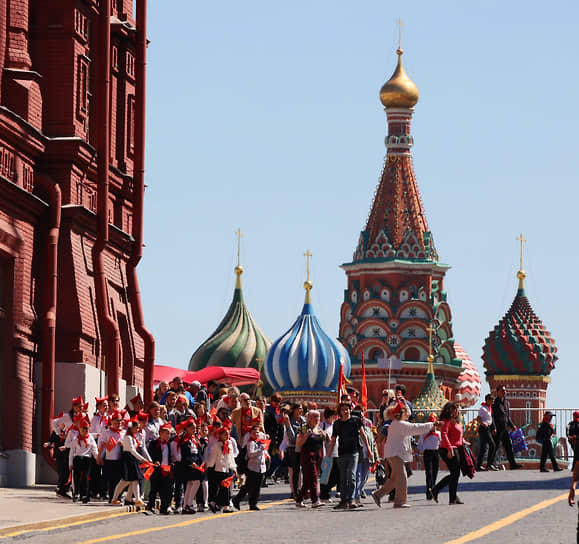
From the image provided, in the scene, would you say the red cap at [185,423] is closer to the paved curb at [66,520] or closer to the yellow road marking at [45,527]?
the paved curb at [66,520]

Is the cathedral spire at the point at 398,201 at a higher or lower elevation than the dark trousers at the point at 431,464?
higher

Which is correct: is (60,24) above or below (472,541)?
above

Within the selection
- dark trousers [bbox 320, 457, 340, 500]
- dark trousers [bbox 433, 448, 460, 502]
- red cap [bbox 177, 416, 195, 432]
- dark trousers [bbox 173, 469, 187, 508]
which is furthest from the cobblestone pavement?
red cap [bbox 177, 416, 195, 432]

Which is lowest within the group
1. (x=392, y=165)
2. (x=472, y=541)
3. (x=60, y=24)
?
(x=472, y=541)

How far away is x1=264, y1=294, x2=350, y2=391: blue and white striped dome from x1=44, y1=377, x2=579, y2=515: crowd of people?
2865 inches

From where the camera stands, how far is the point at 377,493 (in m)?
27.1

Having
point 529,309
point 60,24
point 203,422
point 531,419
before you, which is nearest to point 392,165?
point 529,309

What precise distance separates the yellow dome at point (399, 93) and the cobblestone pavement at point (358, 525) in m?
108

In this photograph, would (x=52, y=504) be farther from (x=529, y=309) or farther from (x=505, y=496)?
(x=529, y=309)

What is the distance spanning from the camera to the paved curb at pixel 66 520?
22.4m

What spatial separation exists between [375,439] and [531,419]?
84307mm

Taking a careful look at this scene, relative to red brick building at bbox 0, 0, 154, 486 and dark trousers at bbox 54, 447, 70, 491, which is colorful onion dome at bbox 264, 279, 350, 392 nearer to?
red brick building at bbox 0, 0, 154, 486

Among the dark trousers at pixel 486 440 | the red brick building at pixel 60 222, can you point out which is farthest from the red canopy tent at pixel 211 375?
the dark trousers at pixel 486 440

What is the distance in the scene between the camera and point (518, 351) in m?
144
